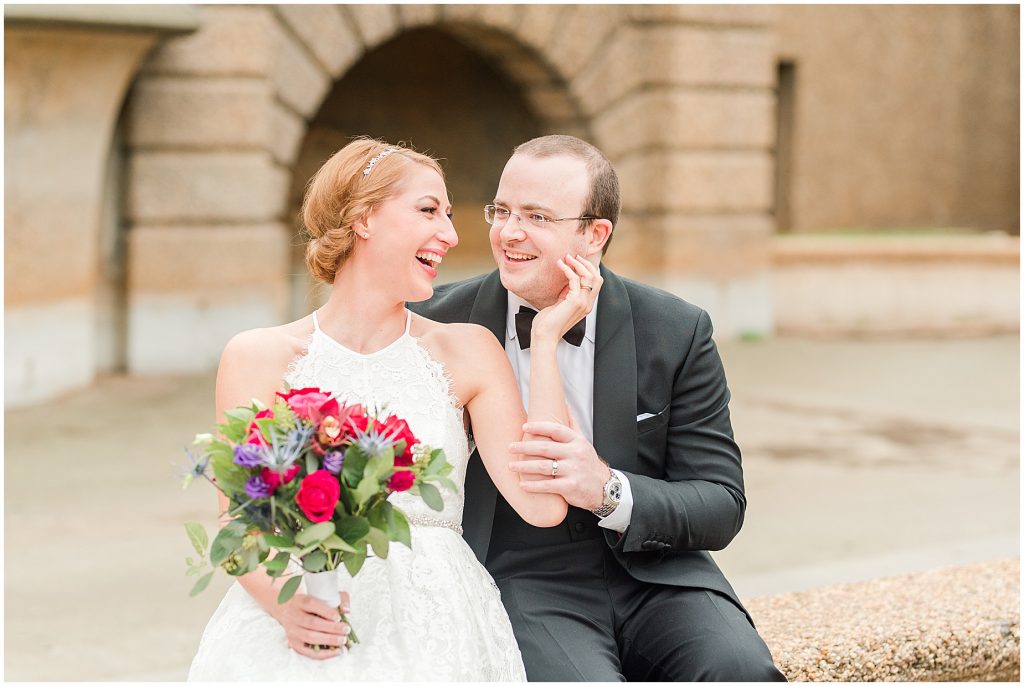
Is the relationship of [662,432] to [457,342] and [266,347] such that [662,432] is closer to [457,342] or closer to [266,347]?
[457,342]

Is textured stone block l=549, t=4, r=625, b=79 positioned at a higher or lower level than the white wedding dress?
higher

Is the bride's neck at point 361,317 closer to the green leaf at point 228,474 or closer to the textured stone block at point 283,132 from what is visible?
the green leaf at point 228,474

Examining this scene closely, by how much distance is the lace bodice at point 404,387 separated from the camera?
2.83 m

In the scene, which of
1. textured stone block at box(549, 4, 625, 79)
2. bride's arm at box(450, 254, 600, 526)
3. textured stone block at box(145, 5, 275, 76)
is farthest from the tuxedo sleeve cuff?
textured stone block at box(549, 4, 625, 79)

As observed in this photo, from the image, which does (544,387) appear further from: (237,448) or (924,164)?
(924,164)

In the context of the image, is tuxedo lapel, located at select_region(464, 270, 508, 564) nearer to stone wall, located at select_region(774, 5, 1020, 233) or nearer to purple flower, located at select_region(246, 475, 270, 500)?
purple flower, located at select_region(246, 475, 270, 500)

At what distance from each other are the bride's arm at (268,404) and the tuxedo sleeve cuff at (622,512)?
2.30 ft

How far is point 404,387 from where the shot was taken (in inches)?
113

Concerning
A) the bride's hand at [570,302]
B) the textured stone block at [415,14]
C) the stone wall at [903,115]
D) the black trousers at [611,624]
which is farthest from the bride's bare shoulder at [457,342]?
the stone wall at [903,115]

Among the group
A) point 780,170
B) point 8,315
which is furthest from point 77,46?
point 780,170

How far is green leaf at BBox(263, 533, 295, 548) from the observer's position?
2.30 meters

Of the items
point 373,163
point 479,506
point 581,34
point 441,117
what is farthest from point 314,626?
point 441,117

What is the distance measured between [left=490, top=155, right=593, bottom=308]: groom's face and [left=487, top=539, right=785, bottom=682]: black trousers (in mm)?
652

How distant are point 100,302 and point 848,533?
20.1ft
